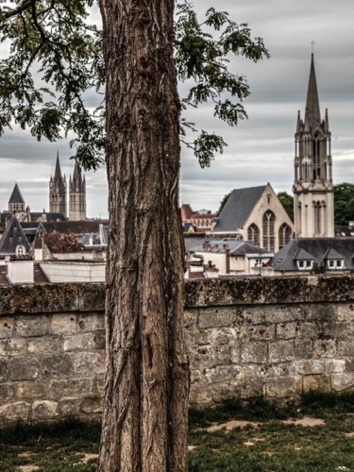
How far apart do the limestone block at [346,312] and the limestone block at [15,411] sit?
9.92ft

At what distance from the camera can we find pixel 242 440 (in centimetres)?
534

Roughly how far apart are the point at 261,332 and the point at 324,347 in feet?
2.19

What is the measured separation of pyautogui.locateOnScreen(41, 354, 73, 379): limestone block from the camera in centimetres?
579

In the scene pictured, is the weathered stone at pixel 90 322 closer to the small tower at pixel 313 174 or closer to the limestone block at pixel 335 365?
the limestone block at pixel 335 365

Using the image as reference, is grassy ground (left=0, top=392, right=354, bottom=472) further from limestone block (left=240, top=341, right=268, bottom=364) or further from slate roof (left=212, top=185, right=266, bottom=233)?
slate roof (left=212, top=185, right=266, bottom=233)

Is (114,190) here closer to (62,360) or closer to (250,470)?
(250,470)

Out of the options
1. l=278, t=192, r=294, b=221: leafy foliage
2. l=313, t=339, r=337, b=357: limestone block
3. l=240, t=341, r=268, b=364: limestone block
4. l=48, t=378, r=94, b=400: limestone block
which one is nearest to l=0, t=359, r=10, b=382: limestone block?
l=48, t=378, r=94, b=400: limestone block

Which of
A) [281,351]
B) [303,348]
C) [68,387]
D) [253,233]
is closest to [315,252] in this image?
[253,233]

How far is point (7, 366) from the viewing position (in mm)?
5707

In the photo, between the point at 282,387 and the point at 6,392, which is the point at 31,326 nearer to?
the point at 6,392

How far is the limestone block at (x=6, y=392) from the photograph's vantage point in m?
5.67

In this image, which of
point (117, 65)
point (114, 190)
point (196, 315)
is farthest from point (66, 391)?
point (117, 65)

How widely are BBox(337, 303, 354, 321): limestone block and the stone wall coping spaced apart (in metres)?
0.08

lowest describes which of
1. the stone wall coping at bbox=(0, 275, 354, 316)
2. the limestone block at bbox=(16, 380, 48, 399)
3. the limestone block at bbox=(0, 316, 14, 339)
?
the limestone block at bbox=(16, 380, 48, 399)
